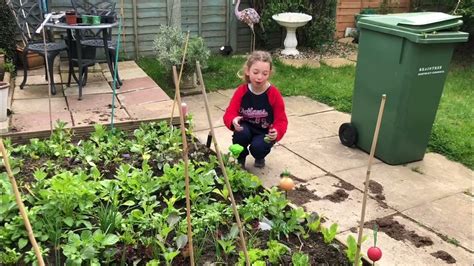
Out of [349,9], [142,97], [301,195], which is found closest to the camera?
[301,195]

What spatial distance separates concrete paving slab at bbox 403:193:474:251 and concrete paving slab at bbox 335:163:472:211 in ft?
0.22

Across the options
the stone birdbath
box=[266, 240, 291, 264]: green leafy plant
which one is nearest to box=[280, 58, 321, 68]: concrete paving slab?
the stone birdbath

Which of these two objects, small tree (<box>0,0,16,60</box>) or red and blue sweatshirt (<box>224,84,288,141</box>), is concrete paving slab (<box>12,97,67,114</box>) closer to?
small tree (<box>0,0,16,60</box>)

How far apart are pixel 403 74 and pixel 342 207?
122 centimetres

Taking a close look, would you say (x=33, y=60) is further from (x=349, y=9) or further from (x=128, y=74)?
(x=349, y=9)

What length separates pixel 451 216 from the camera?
3.14 m

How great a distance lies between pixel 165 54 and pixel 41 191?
129 inches

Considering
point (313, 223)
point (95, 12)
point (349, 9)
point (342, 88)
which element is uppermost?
point (95, 12)

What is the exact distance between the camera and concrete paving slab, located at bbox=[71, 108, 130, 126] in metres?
3.87

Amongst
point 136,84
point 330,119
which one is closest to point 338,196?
point 330,119

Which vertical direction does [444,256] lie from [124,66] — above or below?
below

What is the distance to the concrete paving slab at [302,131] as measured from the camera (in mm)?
4414

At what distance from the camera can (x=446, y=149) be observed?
165 inches

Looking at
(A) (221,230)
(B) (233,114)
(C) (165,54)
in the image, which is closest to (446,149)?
(B) (233,114)
